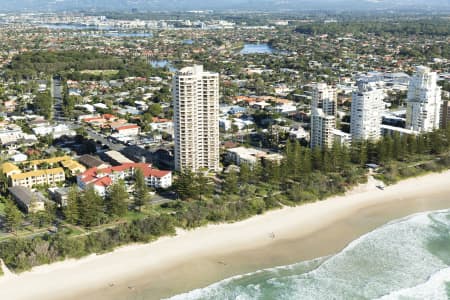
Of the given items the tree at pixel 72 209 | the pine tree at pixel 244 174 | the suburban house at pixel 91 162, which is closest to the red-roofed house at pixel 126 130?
the suburban house at pixel 91 162

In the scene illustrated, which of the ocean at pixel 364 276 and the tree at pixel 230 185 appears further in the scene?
the tree at pixel 230 185

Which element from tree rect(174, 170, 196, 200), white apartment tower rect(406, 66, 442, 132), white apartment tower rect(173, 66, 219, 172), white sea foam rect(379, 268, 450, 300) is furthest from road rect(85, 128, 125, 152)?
white sea foam rect(379, 268, 450, 300)

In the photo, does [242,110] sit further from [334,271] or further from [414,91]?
[334,271]

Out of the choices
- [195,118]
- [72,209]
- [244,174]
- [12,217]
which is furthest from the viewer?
[195,118]

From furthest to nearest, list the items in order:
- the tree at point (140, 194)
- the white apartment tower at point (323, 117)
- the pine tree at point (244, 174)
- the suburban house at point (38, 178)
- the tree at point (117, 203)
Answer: the white apartment tower at point (323, 117) < the suburban house at point (38, 178) < the pine tree at point (244, 174) < the tree at point (140, 194) < the tree at point (117, 203)

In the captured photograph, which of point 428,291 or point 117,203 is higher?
point 117,203

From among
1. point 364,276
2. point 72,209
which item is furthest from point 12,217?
point 364,276

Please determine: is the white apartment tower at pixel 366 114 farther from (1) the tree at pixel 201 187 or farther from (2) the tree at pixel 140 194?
(2) the tree at pixel 140 194

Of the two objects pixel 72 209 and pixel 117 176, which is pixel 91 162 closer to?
pixel 117 176

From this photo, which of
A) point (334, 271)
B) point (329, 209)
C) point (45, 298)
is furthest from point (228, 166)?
point (45, 298)
